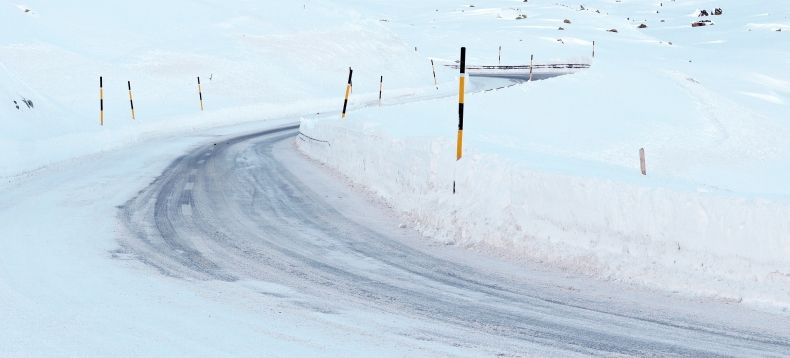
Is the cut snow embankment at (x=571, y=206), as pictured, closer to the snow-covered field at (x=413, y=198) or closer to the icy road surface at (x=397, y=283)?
the snow-covered field at (x=413, y=198)

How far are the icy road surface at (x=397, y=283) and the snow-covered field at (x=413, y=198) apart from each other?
4cm

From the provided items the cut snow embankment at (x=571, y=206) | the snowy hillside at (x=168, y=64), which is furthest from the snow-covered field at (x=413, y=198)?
the snowy hillside at (x=168, y=64)

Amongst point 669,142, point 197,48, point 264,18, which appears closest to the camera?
point 669,142

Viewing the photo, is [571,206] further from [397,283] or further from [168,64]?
[168,64]

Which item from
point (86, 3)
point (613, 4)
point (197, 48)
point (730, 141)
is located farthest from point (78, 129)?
point (613, 4)

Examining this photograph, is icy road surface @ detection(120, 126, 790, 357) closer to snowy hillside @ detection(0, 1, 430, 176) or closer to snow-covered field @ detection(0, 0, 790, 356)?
snow-covered field @ detection(0, 0, 790, 356)

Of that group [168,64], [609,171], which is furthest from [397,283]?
[168,64]

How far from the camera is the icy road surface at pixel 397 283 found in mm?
5711

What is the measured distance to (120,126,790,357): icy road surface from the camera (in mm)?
5711

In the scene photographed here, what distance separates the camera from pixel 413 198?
1070 cm

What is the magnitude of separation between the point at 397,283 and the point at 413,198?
3543 millimetres

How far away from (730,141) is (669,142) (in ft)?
6.63

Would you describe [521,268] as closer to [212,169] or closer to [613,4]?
[212,169]

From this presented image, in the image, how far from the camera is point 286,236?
9.19 meters
